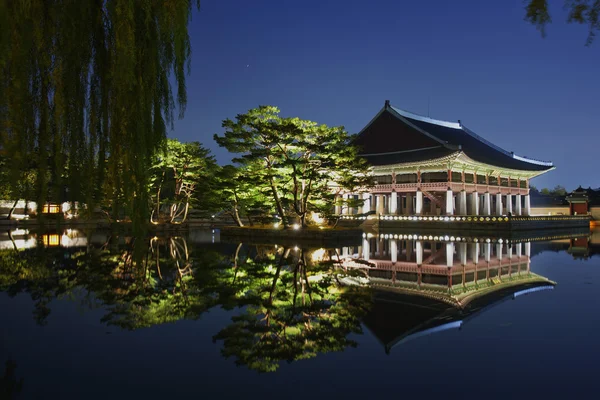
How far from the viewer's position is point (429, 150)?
132ft

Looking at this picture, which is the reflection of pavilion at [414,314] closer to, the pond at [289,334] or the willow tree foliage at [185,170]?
the pond at [289,334]

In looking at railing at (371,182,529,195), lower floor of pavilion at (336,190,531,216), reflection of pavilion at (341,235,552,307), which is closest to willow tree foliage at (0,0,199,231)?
reflection of pavilion at (341,235,552,307)

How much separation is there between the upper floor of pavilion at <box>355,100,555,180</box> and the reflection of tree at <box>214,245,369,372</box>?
28.9 meters

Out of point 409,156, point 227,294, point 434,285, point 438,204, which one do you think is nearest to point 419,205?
point 409,156

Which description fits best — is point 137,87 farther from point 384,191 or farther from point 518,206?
point 518,206

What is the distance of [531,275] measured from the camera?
1212 centimetres

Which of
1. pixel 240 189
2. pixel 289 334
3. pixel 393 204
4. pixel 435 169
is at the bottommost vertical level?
pixel 289 334

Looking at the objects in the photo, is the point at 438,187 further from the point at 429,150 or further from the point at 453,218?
the point at 429,150

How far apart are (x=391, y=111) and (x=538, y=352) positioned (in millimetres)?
43100

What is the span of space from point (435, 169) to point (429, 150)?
272 centimetres

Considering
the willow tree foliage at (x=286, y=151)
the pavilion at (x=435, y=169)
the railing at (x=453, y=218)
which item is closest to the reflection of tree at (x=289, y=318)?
the willow tree foliage at (x=286, y=151)

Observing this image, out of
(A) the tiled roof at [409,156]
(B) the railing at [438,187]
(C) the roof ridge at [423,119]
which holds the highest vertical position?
(C) the roof ridge at [423,119]

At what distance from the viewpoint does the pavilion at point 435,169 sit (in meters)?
37.8

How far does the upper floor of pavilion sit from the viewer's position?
124ft
